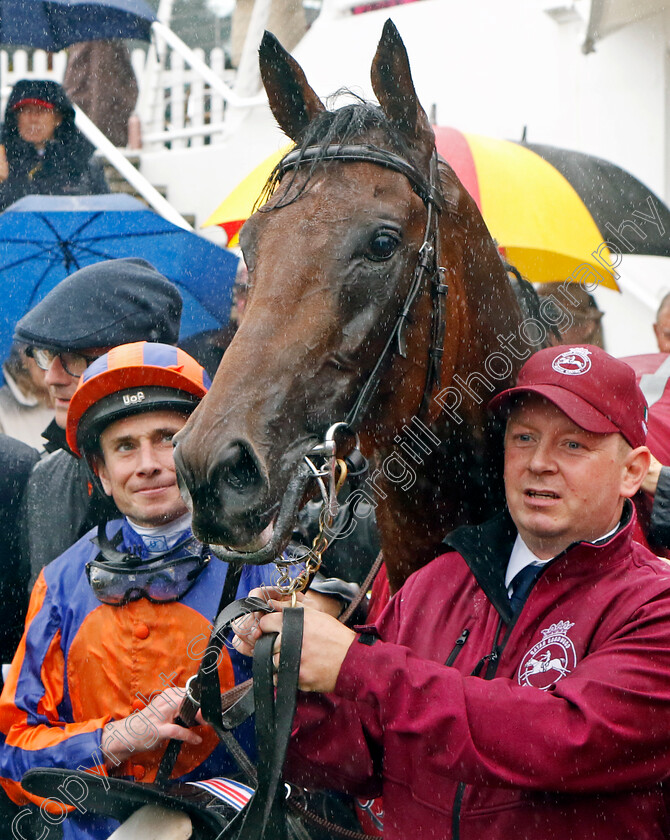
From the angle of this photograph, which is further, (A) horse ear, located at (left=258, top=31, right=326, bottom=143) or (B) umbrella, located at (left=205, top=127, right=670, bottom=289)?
(B) umbrella, located at (left=205, top=127, right=670, bottom=289)

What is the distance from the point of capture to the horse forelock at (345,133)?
234 centimetres

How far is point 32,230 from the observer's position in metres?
5.21

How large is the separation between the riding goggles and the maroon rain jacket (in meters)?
0.77

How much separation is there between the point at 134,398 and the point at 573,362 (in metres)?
1.32

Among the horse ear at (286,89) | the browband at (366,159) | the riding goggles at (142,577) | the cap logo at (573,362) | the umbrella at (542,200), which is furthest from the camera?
the umbrella at (542,200)

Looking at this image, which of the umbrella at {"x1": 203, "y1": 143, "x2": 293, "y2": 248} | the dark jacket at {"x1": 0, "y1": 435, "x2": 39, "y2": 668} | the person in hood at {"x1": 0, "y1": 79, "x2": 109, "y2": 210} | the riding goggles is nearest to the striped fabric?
the riding goggles

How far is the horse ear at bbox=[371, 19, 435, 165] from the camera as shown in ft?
7.72

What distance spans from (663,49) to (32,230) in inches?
263

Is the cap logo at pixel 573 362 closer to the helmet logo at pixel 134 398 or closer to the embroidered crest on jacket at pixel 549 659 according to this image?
the embroidered crest on jacket at pixel 549 659

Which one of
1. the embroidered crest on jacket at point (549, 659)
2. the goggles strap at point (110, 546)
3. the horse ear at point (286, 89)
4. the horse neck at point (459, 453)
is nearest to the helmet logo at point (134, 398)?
the goggles strap at point (110, 546)

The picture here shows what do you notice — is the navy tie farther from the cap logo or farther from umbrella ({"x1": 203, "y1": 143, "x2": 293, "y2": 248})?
umbrella ({"x1": 203, "y1": 143, "x2": 293, "y2": 248})

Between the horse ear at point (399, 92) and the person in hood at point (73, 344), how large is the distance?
5.19ft

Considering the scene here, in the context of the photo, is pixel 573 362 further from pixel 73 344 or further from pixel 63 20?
pixel 63 20

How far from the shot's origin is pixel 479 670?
2.10m
